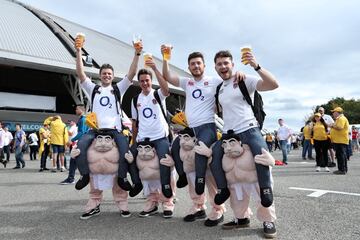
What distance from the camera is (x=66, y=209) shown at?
182 inches

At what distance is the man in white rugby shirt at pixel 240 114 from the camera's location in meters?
3.24

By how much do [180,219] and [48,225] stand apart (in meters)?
1.57

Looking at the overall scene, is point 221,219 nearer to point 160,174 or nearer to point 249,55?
point 160,174

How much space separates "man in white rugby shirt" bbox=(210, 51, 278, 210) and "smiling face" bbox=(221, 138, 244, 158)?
92 millimetres

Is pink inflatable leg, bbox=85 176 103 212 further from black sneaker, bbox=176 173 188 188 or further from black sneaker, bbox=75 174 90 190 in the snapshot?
black sneaker, bbox=176 173 188 188

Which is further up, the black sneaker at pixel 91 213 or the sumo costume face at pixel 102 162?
the sumo costume face at pixel 102 162

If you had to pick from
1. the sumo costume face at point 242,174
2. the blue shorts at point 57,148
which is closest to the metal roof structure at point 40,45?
Result: the blue shorts at point 57,148

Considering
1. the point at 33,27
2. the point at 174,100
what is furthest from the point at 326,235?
the point at 174,100

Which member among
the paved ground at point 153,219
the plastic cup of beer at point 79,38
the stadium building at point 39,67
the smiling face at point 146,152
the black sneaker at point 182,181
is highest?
the stadium building at point 39,67

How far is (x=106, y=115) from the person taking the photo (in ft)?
14.0

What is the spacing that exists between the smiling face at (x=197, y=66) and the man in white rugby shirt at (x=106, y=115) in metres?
0.77

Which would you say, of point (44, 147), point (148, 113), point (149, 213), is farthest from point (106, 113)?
point (44, 147)

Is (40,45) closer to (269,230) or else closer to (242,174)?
(242,174)

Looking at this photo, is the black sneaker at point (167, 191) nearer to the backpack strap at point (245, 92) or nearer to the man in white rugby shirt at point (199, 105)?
the man in white rugby shirt at point (199, 105)
